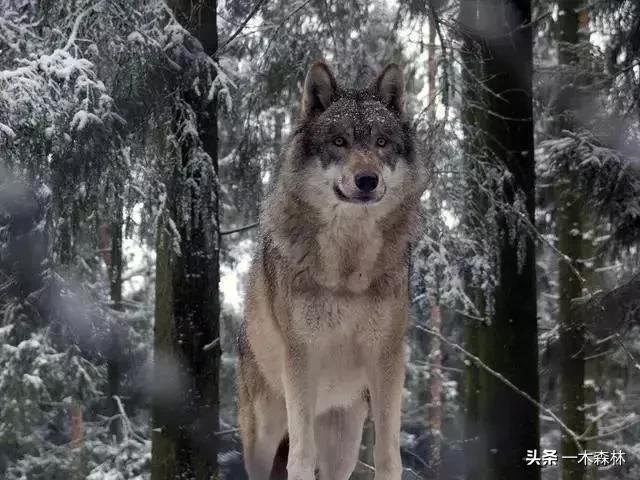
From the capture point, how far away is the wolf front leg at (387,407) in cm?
353

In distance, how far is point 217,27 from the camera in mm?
7438

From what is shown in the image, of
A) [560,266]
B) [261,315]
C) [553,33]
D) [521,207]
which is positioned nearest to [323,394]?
[261,315]

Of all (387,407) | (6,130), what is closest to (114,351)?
(6,130)

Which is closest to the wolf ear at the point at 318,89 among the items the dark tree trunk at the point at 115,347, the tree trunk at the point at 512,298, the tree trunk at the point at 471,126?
the dark tree trunk at the point at 115,347

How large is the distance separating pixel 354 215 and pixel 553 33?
958 cm

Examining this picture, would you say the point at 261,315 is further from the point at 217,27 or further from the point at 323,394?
the point at 217,27

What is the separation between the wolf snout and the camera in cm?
321

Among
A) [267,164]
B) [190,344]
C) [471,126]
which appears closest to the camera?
[190,344]

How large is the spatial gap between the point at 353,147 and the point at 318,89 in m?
0.40

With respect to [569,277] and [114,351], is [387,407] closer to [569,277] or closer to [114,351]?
[569,277]

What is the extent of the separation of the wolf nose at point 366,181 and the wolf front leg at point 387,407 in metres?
0.86

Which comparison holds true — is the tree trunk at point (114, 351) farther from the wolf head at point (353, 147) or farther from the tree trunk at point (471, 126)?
the tree trunk at point (471, 126)

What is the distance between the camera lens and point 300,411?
3.56 metres

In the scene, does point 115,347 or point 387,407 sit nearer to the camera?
point 387,407
